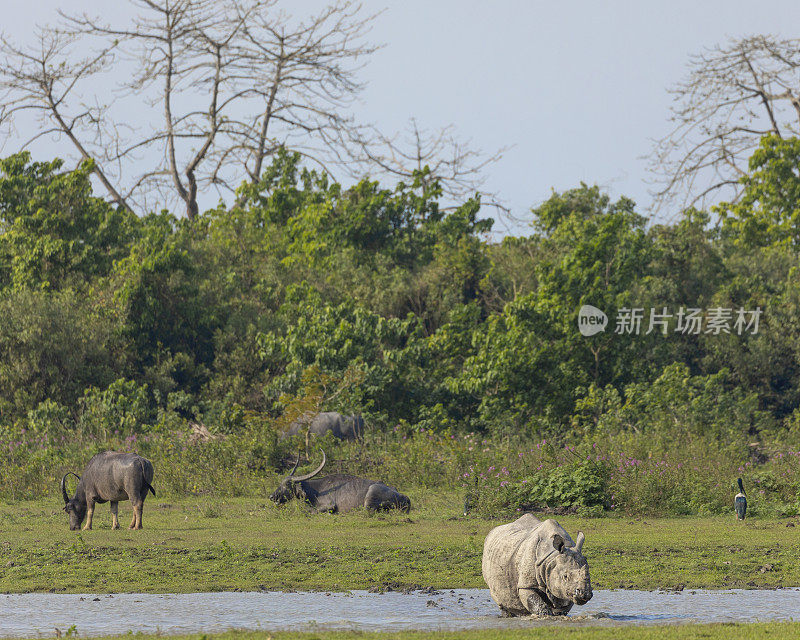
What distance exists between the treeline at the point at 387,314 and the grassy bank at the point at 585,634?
12.2 m

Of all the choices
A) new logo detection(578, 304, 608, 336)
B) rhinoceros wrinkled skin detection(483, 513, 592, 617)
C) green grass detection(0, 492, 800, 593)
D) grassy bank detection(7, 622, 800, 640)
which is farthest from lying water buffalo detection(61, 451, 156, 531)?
new logo detection(578, 304, 608, 336)

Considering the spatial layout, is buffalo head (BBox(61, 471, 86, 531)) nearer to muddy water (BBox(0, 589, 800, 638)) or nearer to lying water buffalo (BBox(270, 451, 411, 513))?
lying water buffalo (BBox(270, 451, 411, 513))

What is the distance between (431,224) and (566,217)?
6.83m

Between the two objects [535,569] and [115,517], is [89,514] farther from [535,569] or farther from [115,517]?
[535,569]

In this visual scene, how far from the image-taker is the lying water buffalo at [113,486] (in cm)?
1488

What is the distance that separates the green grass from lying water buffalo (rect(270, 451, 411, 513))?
35 centimetres

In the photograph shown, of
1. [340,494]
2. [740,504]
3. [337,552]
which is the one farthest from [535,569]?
[340,494]

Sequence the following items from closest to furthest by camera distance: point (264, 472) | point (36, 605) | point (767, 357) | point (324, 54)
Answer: point (36, 605) < point (264, 472) < point (767, 357) < point (324, 54)

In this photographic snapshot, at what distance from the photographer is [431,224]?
3809 cm

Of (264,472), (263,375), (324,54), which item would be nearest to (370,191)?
(324,54)

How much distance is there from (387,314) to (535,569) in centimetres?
2503

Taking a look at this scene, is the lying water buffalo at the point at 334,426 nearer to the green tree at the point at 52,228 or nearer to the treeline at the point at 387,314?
the treeline at the point at 387,314

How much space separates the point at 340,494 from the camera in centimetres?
1736

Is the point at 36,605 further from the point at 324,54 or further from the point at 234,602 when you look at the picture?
Result: the point at 324,54
